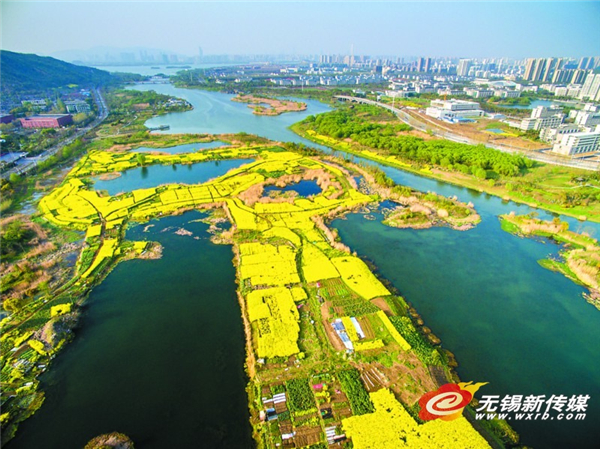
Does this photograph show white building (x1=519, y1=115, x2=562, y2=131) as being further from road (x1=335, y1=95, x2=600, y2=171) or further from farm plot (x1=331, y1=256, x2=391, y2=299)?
farm plot (x1=331, y1=256, x2=391, y2=299)

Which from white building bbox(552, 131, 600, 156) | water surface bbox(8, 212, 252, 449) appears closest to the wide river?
water surface bbox(8, 212, 252, 449)

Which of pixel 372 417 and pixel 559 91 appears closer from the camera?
pixel 372 417

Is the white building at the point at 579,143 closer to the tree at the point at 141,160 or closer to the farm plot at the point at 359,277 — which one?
the farm plot at the point at 359,277

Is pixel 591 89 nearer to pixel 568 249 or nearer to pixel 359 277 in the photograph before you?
pixel 568 249

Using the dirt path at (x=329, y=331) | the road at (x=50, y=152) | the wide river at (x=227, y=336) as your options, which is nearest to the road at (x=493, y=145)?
the wide river at (x=227, y=336)

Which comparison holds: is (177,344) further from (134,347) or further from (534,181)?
(534,181)

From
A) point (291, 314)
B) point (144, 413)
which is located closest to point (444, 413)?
point (291, 314)
